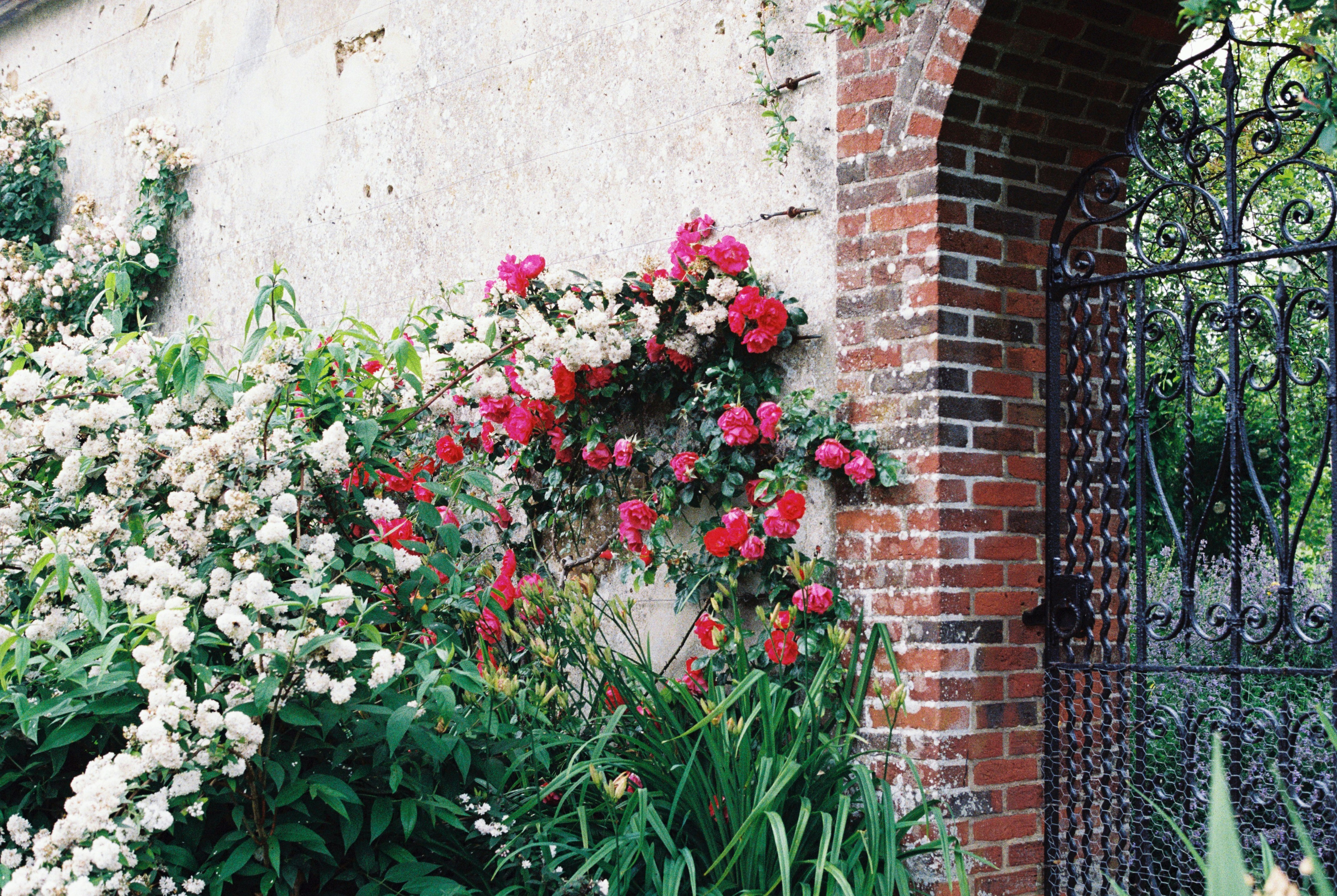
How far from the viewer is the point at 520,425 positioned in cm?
425

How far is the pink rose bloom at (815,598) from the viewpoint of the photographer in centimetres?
346

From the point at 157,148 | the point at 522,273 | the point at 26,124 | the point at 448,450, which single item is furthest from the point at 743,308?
the point at 26,124

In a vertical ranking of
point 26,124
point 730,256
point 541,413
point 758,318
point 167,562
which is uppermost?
point 26,124

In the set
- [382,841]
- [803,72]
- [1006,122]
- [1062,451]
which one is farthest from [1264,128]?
[382,841]

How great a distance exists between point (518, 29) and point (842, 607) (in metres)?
2.67

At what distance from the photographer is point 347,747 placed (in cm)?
281

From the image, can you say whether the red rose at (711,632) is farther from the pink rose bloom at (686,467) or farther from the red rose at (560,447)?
the red rose at (560,447)

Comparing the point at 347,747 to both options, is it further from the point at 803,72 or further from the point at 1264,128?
the point at 1264,128

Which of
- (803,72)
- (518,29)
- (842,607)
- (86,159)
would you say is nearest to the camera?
(842,607)

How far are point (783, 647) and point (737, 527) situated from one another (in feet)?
1.19

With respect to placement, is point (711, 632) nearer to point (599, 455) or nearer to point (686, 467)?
point (686, 467)

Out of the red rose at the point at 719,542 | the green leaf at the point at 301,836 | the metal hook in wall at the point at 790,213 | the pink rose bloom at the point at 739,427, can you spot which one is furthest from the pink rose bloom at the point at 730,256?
the green leaf at the point at 301,836

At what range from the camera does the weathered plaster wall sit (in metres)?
4.00

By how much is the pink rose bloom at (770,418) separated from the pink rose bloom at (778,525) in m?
0.22
